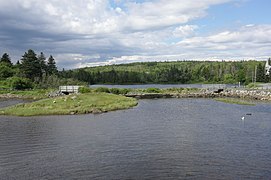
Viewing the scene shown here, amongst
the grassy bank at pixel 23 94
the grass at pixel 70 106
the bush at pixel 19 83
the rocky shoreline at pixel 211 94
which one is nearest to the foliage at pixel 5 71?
the bush at pixel 19 83

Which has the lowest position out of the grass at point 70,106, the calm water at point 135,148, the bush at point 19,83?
the calm water at point 135,148

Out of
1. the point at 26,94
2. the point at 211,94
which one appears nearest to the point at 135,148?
the point at 211,94

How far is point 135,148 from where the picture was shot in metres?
34.8

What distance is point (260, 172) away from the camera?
26609 millimetres

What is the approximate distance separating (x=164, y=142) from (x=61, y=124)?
67.4ft

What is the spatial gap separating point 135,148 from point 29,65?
4767 inches

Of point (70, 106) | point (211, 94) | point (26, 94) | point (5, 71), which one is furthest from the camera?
point (5, 71)

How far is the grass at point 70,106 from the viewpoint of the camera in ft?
207

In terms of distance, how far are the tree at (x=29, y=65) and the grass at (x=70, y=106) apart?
75.7 meters

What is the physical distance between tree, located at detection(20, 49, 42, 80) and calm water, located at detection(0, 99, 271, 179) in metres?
92.7

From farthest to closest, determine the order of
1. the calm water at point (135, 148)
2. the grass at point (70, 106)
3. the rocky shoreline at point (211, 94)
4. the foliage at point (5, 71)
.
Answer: the foliage at point (5, 71)
the rocky shoreline at point (211, 94)
the grass at point (70, 106)
the calm water at point (135, 148)

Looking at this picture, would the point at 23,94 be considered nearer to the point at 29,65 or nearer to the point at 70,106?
the point at 29,65

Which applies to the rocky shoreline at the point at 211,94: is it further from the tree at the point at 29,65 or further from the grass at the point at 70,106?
the tree at the point at 29,65

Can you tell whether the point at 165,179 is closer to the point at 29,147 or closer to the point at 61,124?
the point at 29,147
